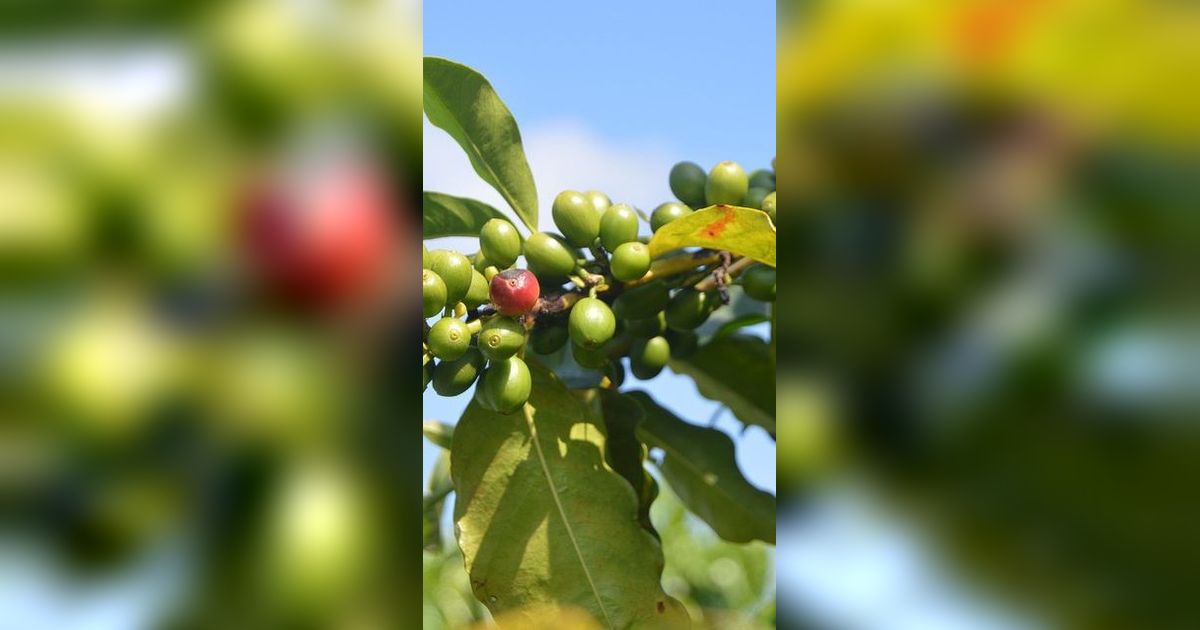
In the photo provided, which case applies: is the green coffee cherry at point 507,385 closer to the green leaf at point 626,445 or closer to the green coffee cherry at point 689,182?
the green leaf at point 626,445

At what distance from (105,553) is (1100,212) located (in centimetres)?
28

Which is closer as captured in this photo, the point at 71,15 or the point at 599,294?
the point at 71,15

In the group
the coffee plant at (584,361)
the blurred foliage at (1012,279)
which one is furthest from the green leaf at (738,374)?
the blurred foliage at (1012,279)

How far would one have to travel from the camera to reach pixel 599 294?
28.1 inches

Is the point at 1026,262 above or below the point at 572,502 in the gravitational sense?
above

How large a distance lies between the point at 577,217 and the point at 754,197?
12 centimetres

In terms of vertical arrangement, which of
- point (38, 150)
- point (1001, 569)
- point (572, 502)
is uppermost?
point (38, 150)

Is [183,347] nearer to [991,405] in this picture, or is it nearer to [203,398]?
[203,398]

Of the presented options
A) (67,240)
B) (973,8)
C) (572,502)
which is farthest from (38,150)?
(572,502)

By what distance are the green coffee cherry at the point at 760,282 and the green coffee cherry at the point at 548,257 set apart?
0.34 ft

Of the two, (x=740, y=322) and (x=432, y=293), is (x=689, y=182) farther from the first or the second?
(x=432, y=293)

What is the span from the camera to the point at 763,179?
0.77m

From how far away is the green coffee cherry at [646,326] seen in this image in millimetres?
740

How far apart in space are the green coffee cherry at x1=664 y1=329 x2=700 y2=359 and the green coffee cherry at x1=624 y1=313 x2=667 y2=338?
0.02 meters
